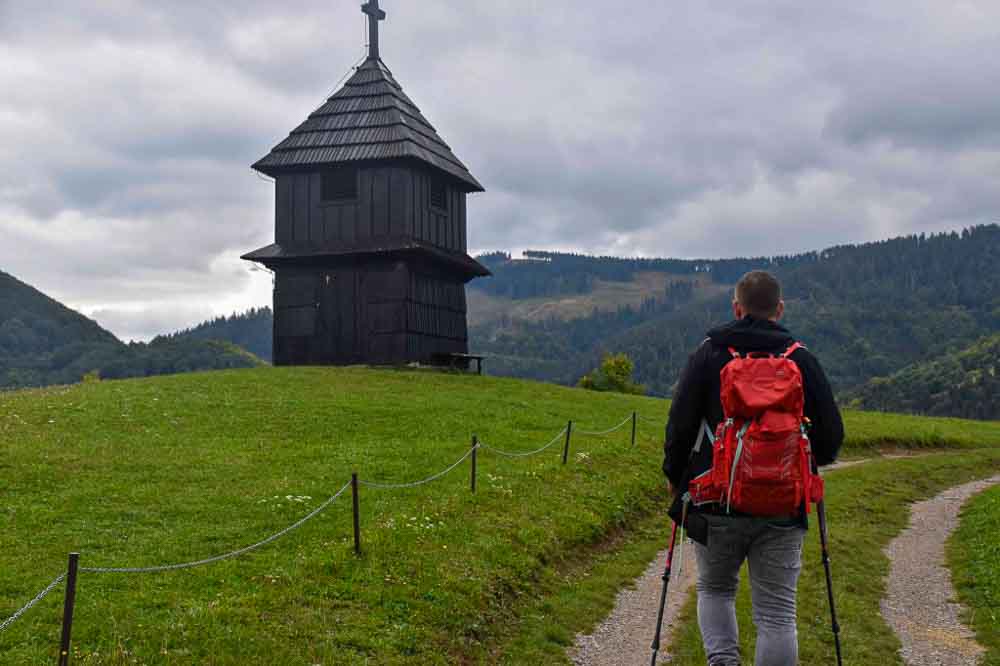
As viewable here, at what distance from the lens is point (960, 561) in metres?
17.1

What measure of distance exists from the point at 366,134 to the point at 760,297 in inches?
1567

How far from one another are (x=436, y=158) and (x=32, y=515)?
108 feet

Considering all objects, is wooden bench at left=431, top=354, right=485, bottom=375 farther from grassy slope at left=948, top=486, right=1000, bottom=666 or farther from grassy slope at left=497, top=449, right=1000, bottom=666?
grassy slope at left=948, top=486, right=1000, bottom=666

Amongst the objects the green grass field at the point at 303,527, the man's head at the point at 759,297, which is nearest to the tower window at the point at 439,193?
the green grass field at the point at 303,527

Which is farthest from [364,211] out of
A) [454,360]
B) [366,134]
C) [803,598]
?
[803,598]

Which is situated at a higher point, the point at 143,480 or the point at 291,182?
the point at 291,182

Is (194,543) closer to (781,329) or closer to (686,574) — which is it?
(686,574)

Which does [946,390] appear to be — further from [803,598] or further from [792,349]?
[792,349]

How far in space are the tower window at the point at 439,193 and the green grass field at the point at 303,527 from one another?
677 inches

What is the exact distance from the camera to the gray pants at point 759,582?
6625 millimetres

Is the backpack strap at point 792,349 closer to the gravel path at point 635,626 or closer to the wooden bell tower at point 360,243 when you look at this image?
the gravel path at point 635,626

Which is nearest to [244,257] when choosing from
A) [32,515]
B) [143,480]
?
[143,480]

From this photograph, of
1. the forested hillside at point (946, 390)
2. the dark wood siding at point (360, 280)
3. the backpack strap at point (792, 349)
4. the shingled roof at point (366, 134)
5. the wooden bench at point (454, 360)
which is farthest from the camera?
the forested hillside at point (946, 390)

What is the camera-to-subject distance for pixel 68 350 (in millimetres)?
157625
